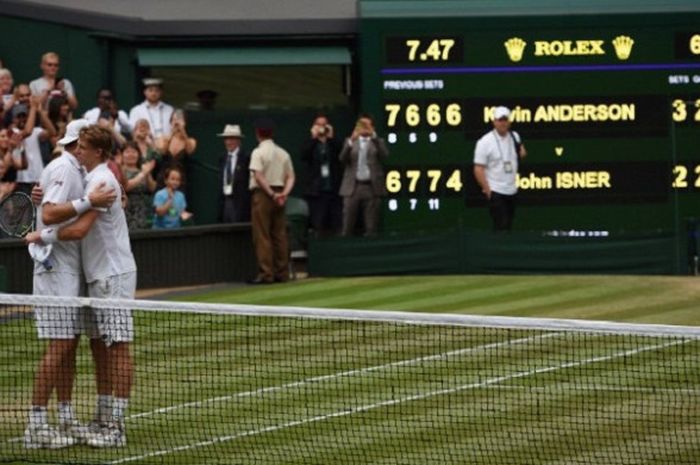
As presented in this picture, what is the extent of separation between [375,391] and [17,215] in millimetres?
2860

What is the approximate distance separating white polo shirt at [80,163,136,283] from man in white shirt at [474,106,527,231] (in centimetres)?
1062

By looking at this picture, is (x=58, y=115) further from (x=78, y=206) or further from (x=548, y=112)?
(x=78, y=206)

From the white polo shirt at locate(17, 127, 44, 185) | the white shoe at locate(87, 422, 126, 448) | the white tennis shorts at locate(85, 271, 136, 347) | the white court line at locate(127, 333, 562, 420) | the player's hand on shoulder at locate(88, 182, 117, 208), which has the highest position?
the white polo shirt at locate(17, 127, 44, 185)

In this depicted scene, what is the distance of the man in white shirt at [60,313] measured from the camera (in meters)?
12.2

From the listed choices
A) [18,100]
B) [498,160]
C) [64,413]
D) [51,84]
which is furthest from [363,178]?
[64,413]

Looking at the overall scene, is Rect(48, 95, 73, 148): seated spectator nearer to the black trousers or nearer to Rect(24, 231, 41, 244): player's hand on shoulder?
the black trousers

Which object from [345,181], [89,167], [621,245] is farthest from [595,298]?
[89,167]

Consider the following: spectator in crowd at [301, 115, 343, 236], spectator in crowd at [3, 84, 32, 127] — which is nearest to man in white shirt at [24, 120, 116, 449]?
spectator in crowd at [3, 84, 32, 127]

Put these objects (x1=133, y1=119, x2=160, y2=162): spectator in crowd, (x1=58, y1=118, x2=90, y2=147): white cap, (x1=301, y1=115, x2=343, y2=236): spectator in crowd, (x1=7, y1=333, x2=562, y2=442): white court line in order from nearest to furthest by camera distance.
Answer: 1. (x1=58, y1=118, x2=90, y2=147): white cap
2. (x1=7, y1=333, x2=562, y2=442): white court line
3. (x1=133, y1=119, x2=160, y2=162): spectator in crowd
4. (x1=301, y1=115, x2=343, y2=236): spectator in crowd

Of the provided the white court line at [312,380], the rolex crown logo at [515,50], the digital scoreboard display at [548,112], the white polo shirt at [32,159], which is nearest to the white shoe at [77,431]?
the white court line at [312,380]

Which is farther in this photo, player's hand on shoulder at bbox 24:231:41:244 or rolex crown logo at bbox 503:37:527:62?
rolex crown logo at bbox 503:37:527:62

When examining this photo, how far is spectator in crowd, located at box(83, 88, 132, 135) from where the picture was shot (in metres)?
23.0

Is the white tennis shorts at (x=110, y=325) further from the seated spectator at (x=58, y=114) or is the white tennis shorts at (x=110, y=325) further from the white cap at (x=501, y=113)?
the white cap at (x=501, y=113)

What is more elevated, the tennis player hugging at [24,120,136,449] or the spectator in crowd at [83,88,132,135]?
the spectator in crowd at [83,88,132,135]
